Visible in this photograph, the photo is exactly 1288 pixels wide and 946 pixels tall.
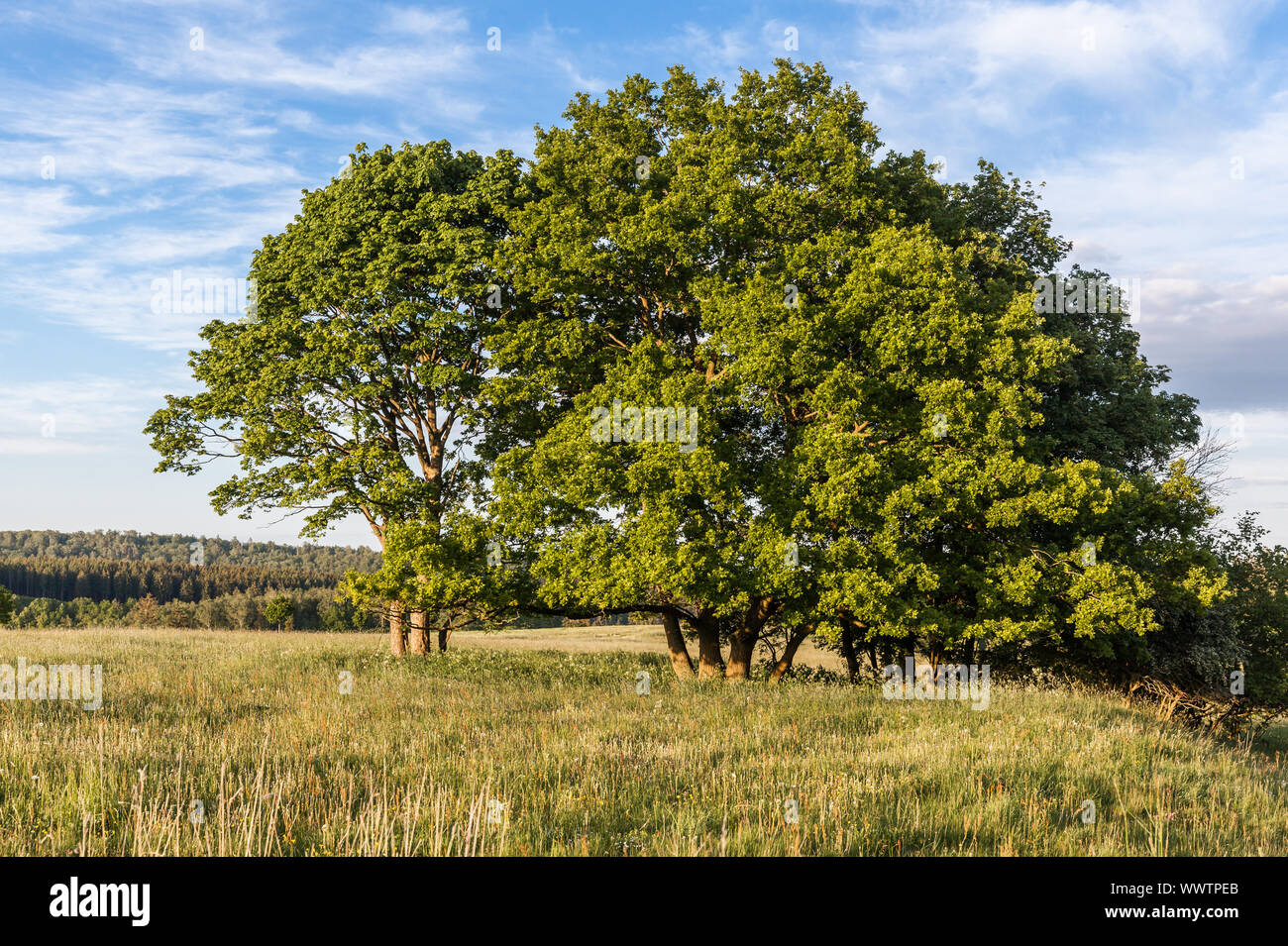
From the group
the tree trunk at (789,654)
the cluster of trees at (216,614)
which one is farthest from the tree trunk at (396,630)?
the cluster of trees at (216,614)

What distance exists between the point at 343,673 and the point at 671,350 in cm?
1220

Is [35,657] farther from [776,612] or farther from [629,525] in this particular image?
[776,612]

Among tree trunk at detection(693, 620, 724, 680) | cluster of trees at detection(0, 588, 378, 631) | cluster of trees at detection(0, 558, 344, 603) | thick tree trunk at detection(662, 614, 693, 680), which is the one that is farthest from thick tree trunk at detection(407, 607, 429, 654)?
cluster of trees at detection(0, 558, 344, 603)

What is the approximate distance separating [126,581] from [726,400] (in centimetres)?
14358

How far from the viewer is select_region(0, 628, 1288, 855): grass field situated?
6391 mm

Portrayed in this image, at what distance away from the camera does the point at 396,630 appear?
81.4ft

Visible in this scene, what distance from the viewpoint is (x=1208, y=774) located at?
11.1 m

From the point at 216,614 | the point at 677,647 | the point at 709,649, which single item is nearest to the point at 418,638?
the point at 677,647

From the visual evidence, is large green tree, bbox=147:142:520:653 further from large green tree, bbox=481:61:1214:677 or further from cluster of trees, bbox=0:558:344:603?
cluster of trees, bbox=0:558:344:603

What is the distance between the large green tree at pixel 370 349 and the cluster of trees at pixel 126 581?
11245 cm

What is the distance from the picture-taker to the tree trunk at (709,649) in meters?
23.9

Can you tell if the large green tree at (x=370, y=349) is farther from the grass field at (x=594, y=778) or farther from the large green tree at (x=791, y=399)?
the grass field at (x=594, y=778)

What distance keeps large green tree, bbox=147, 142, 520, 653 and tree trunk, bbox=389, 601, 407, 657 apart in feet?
0.23
